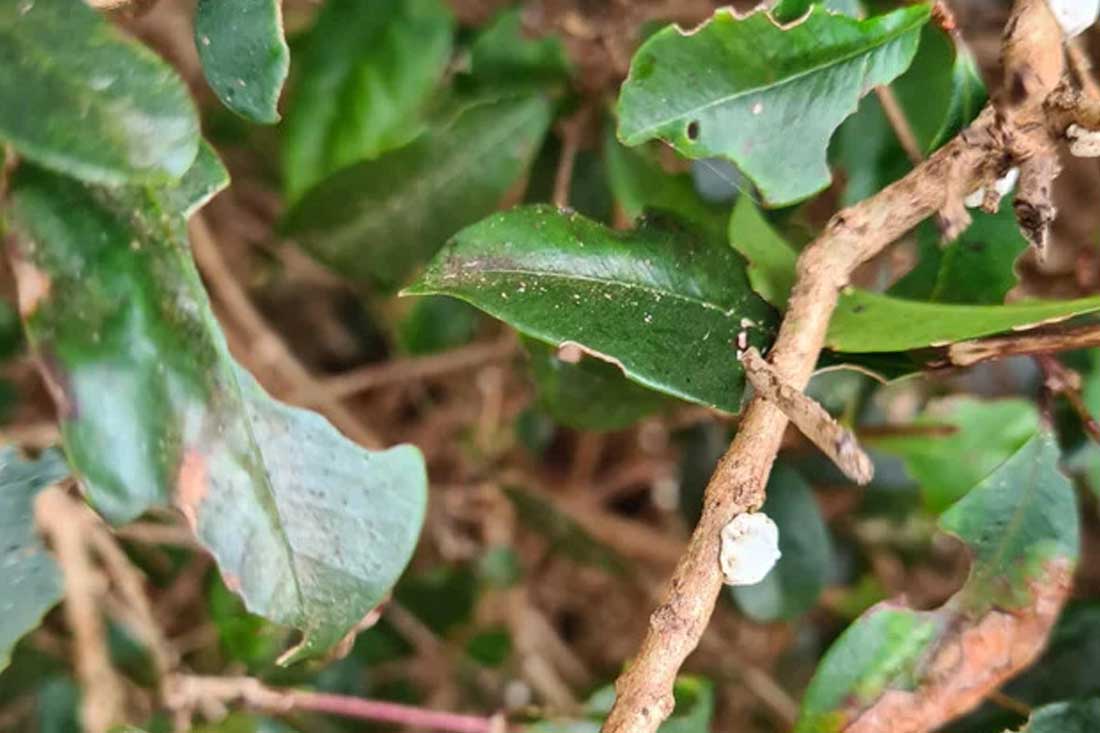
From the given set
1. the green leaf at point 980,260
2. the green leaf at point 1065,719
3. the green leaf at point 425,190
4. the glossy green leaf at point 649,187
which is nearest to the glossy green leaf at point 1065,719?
the green leaf at point 1065,719

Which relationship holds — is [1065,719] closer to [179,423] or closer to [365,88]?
[179,423]

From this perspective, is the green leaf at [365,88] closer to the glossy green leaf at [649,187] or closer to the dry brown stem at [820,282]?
the glossy green leaf at [649,187]

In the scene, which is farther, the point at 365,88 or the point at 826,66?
the point at 365,88

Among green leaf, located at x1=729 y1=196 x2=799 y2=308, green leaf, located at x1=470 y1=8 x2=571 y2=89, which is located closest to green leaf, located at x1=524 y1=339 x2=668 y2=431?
green leaf, located at x1=729 y1=196 x2=799 y2=308

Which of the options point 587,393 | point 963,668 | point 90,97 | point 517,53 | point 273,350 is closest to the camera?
point 90,97

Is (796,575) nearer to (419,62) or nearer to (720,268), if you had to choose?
(720,268)

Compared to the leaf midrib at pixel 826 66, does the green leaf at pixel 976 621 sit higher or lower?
lower

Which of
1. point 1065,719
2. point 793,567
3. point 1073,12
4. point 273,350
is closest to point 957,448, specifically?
point 793,567
